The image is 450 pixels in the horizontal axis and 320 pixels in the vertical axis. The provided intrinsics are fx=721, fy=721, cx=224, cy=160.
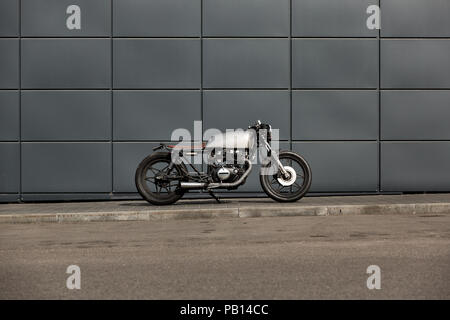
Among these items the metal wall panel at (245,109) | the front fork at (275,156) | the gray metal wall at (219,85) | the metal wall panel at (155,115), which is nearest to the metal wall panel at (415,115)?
the gray metal wall at (219,85)

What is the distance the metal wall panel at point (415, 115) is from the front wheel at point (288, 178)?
288cm

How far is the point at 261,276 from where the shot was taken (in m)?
6.11

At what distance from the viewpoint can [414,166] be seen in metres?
14.5

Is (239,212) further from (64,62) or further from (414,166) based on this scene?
(64,62)

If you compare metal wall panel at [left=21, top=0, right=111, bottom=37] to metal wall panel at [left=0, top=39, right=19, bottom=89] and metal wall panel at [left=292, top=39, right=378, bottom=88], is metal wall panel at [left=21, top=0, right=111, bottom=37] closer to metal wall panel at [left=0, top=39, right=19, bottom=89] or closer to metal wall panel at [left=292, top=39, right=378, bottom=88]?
metal wall panel at [left=0, top=39, right=19, bottom=89]

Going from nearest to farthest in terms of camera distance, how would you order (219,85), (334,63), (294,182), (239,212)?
(239,212), (294,182), (219,85), (334,63)

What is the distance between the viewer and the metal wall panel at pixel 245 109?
1423cm

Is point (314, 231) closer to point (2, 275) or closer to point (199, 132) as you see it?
point (2, 275)

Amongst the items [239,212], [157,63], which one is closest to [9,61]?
[157,63]

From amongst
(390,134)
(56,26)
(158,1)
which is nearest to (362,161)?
(390,134)

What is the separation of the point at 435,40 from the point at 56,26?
7.53 metres

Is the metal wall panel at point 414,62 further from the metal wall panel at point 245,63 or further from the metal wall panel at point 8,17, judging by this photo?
the metal wall panel at point 8,17

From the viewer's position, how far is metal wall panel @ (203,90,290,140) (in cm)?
1423

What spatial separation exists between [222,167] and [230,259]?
5248 mm
